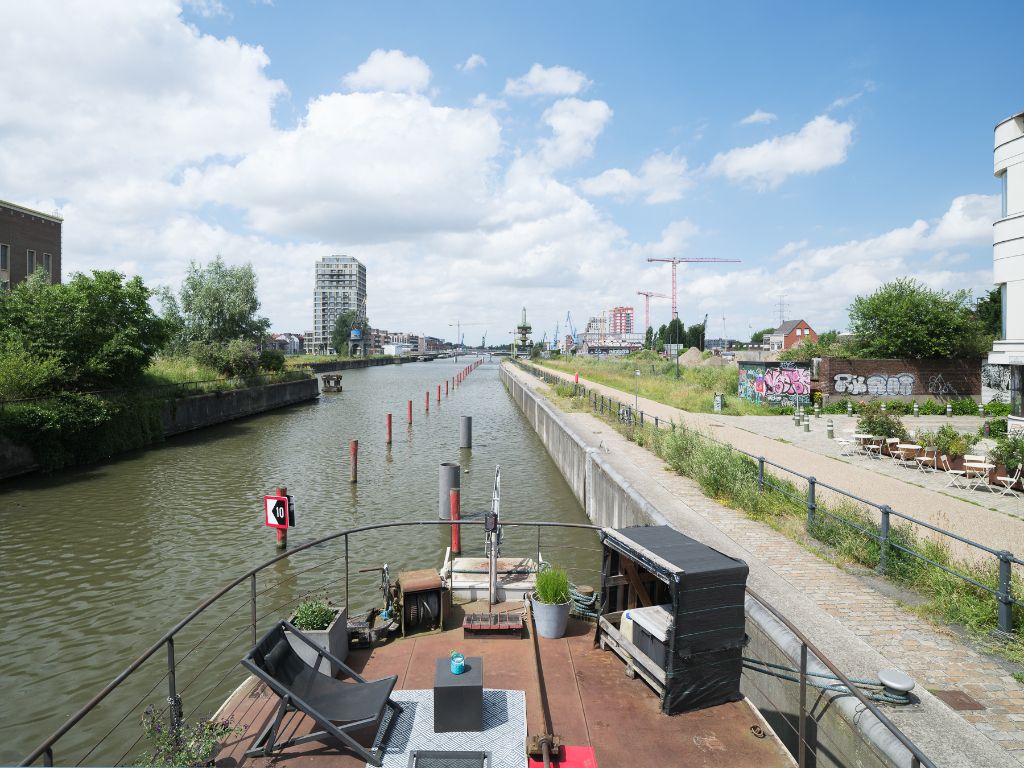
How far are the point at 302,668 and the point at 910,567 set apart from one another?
8015mm

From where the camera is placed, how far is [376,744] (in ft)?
16.7

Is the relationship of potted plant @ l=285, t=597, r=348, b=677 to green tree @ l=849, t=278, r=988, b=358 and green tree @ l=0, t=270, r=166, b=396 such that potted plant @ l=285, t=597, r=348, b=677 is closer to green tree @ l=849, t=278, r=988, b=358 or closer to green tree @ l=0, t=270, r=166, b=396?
green tree @ l=0, t=270, r=166, b=396

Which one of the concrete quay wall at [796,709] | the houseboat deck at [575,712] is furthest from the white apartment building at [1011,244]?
the houseboat deck at [575,712]

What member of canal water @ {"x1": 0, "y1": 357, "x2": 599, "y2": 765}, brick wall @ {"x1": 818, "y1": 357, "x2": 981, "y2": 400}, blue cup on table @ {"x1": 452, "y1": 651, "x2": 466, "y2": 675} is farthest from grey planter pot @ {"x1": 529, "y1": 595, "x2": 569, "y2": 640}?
brick wall @ {"x1": 818, "y1": 357, "x2": 981, "y2": 400}

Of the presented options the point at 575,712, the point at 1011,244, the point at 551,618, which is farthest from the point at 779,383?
the point at 575,712

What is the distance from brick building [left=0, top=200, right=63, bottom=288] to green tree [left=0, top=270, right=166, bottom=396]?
1975cm

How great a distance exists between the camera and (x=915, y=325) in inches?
1432

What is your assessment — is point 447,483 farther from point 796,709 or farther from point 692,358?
point 692,358

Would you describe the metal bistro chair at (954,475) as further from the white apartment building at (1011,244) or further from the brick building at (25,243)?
the brick building at (25,243)

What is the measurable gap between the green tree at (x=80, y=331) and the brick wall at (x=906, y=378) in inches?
1443

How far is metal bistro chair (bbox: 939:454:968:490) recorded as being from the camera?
1495cm

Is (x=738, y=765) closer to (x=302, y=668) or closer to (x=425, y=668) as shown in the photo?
(x=425, y=668)

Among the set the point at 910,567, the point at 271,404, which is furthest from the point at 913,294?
the point at 271,404

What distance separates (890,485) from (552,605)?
1172 cm
